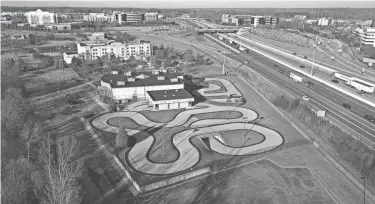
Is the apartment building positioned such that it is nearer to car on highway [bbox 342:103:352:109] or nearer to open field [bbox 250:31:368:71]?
open field [bbox 250:31:368:71]

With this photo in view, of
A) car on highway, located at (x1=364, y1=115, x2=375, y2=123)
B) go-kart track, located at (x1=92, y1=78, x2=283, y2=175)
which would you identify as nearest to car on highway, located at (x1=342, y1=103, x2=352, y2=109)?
car on highway, located at (x1=364, y1=115, x2=375, y2=123)

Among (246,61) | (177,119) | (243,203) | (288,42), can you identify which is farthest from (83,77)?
(288,42)

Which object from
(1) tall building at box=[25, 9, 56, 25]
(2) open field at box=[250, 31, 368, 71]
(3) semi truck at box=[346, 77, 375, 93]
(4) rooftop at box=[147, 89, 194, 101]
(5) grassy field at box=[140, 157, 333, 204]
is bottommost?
(5) grassy field at box=[140, 157, 333, 204]

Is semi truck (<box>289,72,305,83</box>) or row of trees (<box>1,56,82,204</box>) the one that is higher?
semi truck (<box>289,72,305,83</box>)

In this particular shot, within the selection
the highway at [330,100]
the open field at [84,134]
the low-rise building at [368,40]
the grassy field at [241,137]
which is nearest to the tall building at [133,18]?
the low-rise building at [368,40]

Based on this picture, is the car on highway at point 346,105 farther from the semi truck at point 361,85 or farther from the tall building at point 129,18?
the tall building at point 129,18

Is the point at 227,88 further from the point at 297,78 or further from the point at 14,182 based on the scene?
the point at 14,182

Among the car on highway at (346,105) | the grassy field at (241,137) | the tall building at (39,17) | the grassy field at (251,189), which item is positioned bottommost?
the grassy field at (251,189)
